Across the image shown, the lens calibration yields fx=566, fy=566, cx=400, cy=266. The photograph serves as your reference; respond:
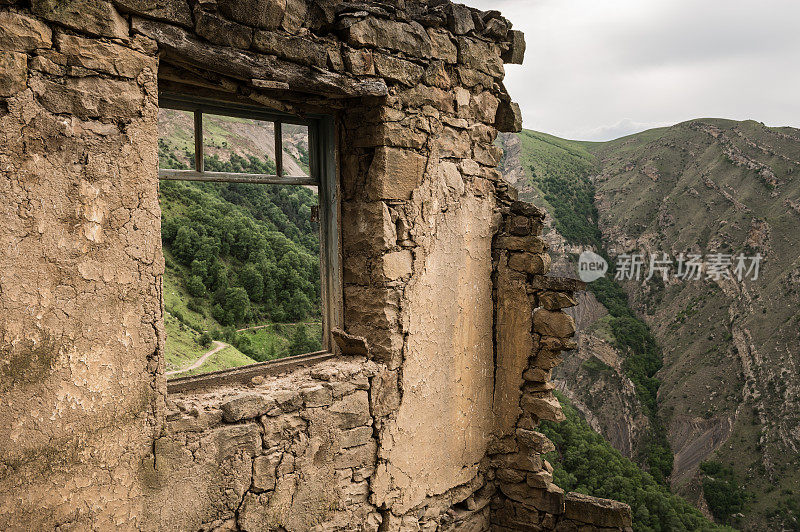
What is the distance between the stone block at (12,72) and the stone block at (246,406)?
153cm

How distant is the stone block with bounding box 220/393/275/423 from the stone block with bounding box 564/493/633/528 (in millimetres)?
2499

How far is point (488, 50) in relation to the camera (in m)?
3.94

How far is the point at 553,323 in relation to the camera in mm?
4027

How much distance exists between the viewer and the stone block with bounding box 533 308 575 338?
4.01 metres

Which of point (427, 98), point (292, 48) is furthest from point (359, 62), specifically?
point (427, 98)

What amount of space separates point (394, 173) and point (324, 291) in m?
0.84

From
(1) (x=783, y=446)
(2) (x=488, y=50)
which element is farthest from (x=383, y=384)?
(1) (x=783, y=446)

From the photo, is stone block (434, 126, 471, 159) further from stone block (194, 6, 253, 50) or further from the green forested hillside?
stone block (194, 6, 253, 50)

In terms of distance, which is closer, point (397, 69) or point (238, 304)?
point (397, 69)

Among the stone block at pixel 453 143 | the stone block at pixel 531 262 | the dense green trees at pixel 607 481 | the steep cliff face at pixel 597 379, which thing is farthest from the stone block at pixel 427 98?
the steep cliff face at pixel 597 379

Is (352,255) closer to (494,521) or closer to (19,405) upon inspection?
(19,405)

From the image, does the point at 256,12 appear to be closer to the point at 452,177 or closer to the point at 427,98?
the point at 427,98

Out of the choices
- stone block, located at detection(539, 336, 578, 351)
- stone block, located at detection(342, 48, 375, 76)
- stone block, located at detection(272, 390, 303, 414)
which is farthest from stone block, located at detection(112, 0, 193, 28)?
stone block, located at detection(539, 336, 578, 351)

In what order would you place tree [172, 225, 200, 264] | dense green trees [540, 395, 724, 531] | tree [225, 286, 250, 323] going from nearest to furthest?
tree [225, 286, 250, 323], tree [172, 225, 200, 264], dense green trees [540, 395, 724, 531]
